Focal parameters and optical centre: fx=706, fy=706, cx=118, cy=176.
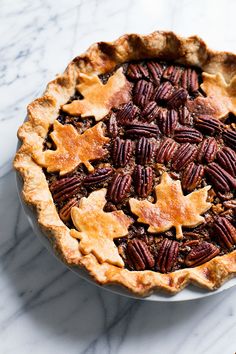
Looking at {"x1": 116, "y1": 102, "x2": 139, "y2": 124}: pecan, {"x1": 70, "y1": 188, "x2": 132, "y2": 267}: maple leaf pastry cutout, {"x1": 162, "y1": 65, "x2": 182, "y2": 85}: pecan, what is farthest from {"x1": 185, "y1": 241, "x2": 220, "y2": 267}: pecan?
{"x1": 162, "y1": 65, "x2": 182, "y2": 85}: pecan

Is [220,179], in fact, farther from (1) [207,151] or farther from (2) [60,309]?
(2) [60,309]

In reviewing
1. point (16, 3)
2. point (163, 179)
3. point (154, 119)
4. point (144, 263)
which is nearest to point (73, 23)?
point (16, 3)

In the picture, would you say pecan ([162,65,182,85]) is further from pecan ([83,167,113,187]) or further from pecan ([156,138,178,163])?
pecan ([83,167,113,187])

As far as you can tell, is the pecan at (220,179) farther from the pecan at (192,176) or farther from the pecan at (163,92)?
the pecan at (163,92)

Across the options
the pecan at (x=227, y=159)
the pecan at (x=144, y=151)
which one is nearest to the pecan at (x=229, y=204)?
the pecan at (x=227, y=159)

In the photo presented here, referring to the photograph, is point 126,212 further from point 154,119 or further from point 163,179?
point 154,119

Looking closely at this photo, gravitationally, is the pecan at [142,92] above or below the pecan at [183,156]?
above
